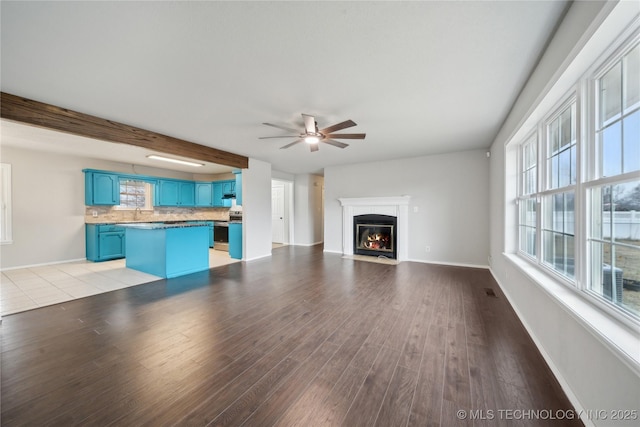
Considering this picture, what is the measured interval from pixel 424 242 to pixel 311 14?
5148 mm

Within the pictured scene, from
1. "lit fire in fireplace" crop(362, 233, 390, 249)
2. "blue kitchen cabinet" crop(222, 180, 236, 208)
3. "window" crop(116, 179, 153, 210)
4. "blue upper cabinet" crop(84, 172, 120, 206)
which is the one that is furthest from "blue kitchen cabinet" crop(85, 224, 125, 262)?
"lit fire in fireplace" crop(362, 233, 390, 249)

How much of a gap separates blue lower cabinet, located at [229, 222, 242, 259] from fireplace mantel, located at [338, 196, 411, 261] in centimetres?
273

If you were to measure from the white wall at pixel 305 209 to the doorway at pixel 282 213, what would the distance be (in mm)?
186

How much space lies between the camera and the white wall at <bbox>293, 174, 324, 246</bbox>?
7.87m

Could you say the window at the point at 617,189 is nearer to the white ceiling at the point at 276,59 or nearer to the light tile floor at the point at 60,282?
the white ceiling at the point at 276,59

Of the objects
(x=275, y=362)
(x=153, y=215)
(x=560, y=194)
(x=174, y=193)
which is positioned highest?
(x=174, y=193)

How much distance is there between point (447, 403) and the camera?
4.82 ft

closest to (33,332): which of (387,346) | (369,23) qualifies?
(387,346)

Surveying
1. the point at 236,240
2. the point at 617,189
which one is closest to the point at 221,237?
the point at 236,240

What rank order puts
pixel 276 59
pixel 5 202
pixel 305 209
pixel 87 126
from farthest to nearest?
pixel 305 209, pixel 5 202, pixel 87 126, pixel 276 59

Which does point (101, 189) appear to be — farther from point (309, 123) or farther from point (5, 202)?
point (309, 123)

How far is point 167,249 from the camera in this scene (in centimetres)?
422

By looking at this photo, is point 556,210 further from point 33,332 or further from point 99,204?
point 99,204

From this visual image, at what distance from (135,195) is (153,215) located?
72 cm
